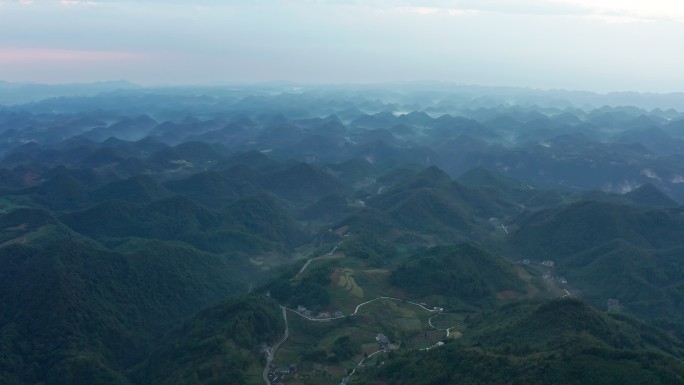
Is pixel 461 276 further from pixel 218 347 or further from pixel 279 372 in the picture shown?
pixel 218 347

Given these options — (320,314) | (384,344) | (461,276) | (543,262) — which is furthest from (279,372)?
(543,262)

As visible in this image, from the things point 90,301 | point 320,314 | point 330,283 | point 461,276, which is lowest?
point 320,314

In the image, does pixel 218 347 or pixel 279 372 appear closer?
pixel 218 347

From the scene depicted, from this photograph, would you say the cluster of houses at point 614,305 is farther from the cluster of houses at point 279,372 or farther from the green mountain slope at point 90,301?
the green mountain slope at point 90,301

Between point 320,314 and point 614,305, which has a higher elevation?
point 320,314

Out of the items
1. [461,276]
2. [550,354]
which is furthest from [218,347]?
[461,276]

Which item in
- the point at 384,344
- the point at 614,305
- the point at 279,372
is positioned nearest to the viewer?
the point at 279,372

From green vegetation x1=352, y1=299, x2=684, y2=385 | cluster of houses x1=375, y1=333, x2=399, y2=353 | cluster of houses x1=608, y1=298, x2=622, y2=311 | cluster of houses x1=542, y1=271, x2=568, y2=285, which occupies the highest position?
green vegetation x1=352, y1=299, x2=684, y2=385

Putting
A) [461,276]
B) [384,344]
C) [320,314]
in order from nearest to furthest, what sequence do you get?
[384,344] → [320,314] → [461,276]

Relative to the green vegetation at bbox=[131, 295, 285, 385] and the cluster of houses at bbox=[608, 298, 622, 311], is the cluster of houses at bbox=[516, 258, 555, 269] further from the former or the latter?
the green vegetation at bbox=[131, 295, 285, 385]

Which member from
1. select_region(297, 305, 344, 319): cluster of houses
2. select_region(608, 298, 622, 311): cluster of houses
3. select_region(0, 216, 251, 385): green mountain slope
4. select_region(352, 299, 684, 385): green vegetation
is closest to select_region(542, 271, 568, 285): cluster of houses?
select_region(608, 298, 622, 311): cluster of houses

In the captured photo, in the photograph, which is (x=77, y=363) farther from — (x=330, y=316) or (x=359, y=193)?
Result: (x=359, y=193)

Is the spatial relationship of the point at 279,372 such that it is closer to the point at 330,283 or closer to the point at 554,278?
the point at 330,283

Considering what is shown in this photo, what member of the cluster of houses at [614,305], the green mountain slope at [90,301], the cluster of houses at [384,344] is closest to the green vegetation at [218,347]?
the green mountain slope at [90,301]
